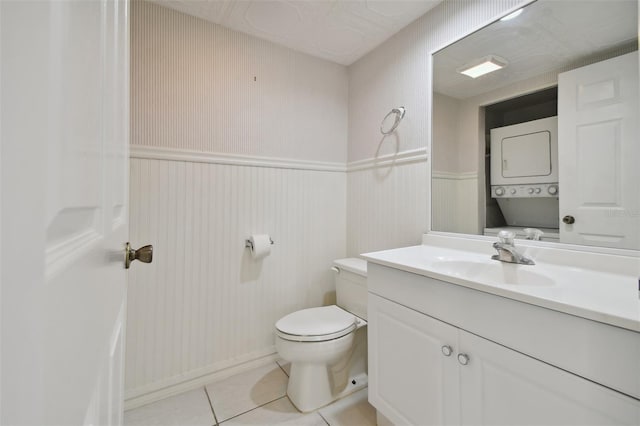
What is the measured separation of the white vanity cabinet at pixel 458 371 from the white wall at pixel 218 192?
2.76 ft

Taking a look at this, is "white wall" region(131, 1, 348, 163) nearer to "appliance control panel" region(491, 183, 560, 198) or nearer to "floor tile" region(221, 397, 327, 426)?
"appliance control panel" region(491, 183, 560, 198)

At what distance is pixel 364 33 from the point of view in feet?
5.60

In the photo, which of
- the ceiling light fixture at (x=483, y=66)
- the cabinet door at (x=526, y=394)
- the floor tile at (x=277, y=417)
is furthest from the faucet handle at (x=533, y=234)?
the floor tile at (x=277, y=417)

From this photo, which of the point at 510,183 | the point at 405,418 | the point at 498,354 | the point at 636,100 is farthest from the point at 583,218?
the point at 405,418

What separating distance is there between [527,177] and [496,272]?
48cm

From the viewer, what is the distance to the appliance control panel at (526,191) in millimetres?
1106

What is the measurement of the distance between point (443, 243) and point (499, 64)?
94 centimetres

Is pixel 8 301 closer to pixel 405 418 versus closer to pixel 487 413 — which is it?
pixel 487 413

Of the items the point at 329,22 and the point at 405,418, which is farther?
the point at 329,22

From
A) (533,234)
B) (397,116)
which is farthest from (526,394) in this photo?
(397,116)

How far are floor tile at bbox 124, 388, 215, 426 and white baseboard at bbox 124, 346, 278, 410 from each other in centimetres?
3

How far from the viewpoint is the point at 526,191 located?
120cm

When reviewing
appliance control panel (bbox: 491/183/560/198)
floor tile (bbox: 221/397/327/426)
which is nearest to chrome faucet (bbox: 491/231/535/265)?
appliance control panel (bbox: 491/183/560/198)

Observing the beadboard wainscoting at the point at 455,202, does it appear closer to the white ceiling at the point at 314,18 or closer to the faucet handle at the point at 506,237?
the faucet handle at the point at 506,237
